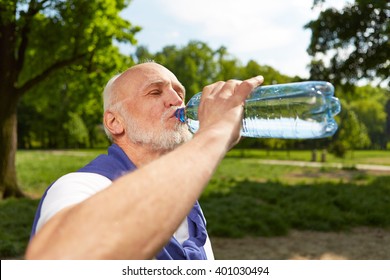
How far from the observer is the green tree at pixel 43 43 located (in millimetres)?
12031

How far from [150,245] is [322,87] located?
751mm

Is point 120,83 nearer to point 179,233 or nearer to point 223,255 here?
point 179,233

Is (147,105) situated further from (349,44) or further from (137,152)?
(349,44)

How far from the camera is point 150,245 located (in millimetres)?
863

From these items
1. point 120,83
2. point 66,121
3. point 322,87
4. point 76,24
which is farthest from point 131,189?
point 66,121

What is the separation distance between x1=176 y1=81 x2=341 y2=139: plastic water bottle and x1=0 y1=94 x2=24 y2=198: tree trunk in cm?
1158

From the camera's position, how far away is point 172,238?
157 cm

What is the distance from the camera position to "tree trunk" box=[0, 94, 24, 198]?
474 inches

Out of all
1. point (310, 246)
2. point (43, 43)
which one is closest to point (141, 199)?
point (310, 246)

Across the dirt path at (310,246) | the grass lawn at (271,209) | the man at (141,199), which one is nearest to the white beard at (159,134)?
the man at (141,199)

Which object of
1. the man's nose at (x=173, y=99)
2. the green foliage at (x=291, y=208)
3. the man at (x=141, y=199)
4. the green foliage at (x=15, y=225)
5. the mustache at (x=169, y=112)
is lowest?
the green foliage at (x=291, y=208)

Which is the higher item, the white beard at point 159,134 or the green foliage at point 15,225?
the white beard at point 159,134

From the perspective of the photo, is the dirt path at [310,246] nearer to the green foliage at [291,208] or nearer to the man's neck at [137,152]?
the green foliage at [291,208]

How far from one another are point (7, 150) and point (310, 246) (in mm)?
8455
